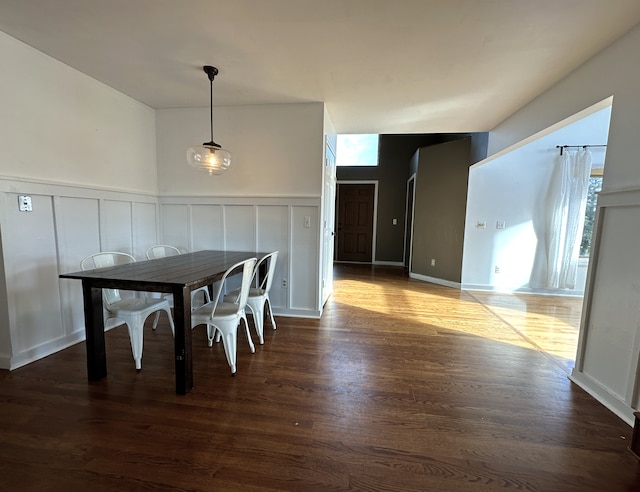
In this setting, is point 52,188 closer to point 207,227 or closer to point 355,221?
point 207,227

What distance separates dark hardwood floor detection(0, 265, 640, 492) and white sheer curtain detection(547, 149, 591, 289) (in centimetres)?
258

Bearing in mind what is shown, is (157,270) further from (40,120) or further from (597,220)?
(597,220)

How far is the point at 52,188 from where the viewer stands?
7.43 feet

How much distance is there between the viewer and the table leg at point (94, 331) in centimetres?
191

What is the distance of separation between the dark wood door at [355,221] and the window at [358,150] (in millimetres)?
593

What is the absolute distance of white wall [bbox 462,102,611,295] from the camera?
4.30 meters

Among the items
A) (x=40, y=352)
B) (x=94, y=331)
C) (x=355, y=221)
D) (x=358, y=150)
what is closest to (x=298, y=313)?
(x=94, y=331)

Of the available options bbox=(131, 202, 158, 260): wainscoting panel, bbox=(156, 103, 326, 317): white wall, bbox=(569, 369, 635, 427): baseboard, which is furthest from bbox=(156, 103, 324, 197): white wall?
bbox=(569, 369, 635, 427): baseboard

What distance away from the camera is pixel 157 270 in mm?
2094

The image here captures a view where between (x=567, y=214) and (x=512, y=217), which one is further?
(x=512, y=217)

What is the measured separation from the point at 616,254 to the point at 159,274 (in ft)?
9.89

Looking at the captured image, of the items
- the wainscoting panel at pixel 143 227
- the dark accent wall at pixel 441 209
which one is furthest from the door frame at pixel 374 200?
the wainscoting panel at pixel 143 227

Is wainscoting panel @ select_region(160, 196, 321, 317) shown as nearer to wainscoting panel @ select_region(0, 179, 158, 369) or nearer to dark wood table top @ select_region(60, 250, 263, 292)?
wainscoting panel @ select_region(0, 179, 158, 369)

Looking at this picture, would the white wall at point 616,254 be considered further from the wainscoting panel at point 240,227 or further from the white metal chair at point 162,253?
the white metal chair at point 162,253
